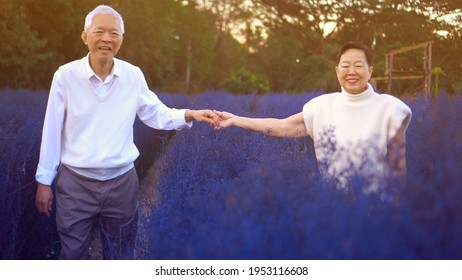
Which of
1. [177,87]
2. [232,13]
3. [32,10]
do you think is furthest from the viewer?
[232,13]

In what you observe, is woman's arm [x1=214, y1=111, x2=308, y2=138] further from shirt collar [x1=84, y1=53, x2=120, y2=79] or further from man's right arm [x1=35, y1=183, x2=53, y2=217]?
man's right arm [x1=35, y1=183, x2=53, y2=217]

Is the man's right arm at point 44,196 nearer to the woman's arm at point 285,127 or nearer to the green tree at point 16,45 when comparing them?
the woman's arm at point 285,127

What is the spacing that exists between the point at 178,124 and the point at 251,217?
169 cm

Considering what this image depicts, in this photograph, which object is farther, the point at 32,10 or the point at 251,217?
the point at 32,10

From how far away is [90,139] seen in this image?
293 cm

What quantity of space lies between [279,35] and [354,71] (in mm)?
→ 15298

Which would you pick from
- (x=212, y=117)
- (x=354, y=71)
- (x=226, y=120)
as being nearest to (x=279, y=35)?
(x=212, y=117)

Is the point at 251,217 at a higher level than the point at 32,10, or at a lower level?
lower

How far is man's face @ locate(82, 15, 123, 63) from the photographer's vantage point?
9.58 ft

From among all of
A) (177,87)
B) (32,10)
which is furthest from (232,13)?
(32,10)

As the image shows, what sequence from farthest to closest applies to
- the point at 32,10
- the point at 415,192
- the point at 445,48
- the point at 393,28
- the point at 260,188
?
the point at 32,10
the point at 393,28
the point at 445,48
the point at 260,188
the point at 415,192

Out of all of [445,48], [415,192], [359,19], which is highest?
[359,19]
